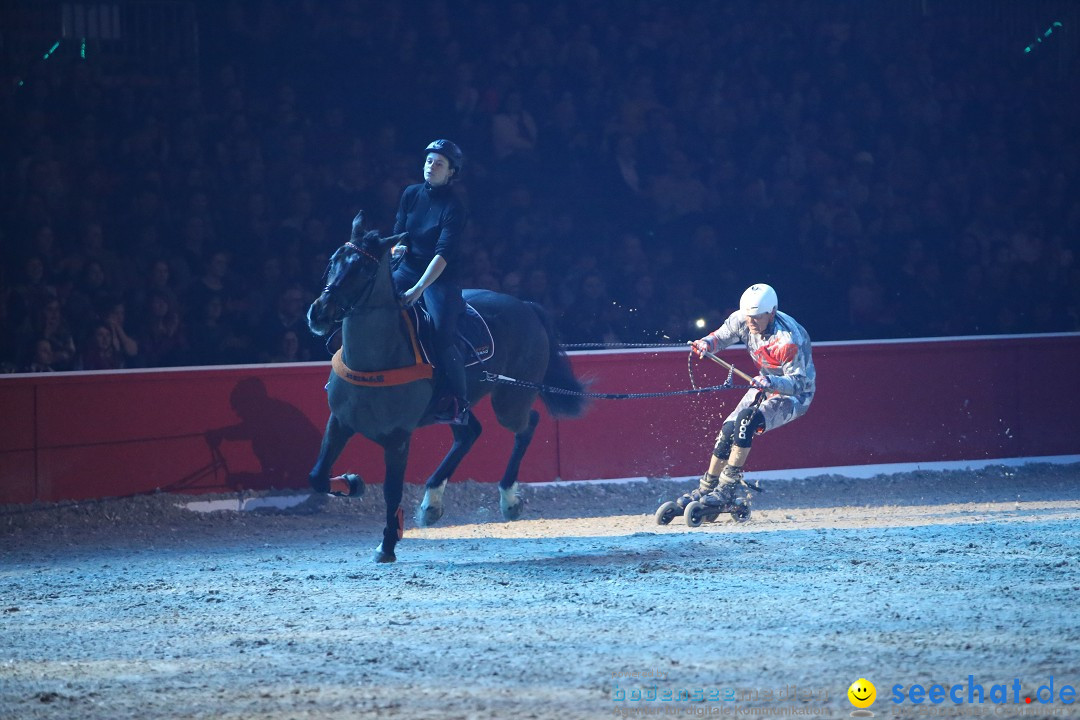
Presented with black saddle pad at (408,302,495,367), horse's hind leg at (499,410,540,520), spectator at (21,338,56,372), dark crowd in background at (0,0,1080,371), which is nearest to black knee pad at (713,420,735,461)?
horse's hind leg at (499,410,540,520)

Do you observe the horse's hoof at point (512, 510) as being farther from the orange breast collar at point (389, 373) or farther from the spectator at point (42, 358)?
the spectator at point (42, 358)

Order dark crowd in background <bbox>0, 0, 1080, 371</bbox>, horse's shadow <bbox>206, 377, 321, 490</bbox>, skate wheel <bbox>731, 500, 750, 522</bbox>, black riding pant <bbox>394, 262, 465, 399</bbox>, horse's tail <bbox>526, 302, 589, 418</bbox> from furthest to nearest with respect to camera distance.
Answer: dark crowd in background <bbox>0, 0, 1080, 371</bbox>
horse's shadow <bbox>206, 377, 321, 490</bbox>
horse's tail <bbox>526, 302, 589, 418</bbox>
skate wheel <bbox>731, 500, 750, 522</bbox>
black riding pant <bbox>394, 262, 465, 399</bbox>

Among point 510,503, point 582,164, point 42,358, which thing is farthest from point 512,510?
point 582,164

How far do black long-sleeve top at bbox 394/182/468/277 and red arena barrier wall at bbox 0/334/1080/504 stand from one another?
286cm

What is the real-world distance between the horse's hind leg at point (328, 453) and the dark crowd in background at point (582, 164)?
13.9ft

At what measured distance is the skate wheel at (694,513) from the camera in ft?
26.9

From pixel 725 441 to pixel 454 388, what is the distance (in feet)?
7.12

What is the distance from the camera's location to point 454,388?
7398 millimetres

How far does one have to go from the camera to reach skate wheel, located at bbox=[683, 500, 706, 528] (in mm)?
8188

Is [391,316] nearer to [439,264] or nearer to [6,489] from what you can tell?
[439,264]

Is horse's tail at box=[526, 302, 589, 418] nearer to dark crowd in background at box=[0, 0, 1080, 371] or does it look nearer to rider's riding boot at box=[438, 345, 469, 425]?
rider's riding boot at box=[438, 345, 469, 425]

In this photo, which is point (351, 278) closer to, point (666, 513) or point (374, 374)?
point (374, 374)

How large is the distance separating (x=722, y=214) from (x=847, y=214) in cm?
150

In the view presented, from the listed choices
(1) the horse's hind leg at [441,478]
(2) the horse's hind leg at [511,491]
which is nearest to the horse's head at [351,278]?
(1) the horse's hind leg at [441,478]
